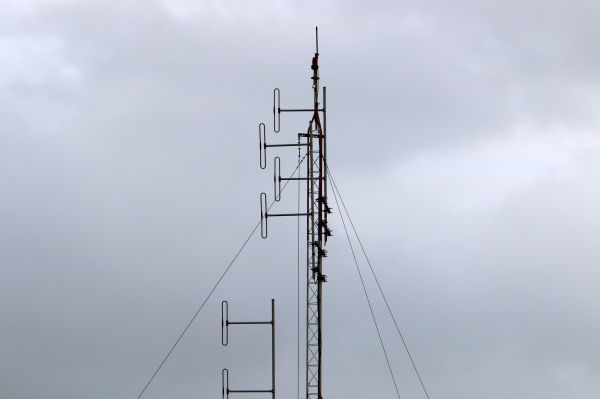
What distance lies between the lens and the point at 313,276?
72.6 metres

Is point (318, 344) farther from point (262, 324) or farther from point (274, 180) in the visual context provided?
point (274, 180)

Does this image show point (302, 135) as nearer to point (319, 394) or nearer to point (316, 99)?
point (316, 99)

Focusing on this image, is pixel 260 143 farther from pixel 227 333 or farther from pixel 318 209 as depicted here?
pixel 227 333

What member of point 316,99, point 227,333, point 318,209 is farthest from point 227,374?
point 316,99

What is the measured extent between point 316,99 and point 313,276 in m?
8.70

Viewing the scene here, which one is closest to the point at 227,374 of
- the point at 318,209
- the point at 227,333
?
the point at 227,333

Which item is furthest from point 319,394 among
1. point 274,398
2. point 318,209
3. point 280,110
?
point 280,110

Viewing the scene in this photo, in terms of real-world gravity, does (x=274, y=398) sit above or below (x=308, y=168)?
below

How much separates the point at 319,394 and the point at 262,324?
Answer: 453 centimetres

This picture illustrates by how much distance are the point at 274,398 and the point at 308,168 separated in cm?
1116

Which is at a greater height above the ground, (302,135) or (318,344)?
(302,135)

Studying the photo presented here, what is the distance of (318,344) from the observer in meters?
71.5

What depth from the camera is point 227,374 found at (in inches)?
2867

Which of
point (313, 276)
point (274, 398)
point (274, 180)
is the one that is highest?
point (274, 180)
